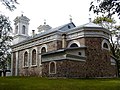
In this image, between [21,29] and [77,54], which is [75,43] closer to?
[77,54]

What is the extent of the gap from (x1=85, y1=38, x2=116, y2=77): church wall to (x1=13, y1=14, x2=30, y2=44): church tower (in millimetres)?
18469

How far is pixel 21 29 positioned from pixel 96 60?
2050 centimetres

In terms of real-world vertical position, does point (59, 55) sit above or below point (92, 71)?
above

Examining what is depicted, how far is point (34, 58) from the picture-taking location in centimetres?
3266

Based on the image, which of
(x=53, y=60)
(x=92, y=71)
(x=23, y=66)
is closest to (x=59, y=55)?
(x=53, y=60)

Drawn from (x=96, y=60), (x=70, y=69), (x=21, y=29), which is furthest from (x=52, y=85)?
(x=21, y=29)

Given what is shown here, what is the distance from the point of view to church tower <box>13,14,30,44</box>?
39.7 m

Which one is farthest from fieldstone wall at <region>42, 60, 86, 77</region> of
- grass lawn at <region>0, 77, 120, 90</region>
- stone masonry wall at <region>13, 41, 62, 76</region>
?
grass lawn at <region>0, 77, 120, 90</region>

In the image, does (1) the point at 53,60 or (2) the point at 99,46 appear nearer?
(1) the point at 53,60

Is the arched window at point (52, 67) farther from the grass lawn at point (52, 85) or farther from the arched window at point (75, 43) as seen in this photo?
the grass lawn at point (52, 85)

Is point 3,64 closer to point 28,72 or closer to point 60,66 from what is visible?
point 28,72

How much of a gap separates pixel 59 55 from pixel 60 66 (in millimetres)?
1211

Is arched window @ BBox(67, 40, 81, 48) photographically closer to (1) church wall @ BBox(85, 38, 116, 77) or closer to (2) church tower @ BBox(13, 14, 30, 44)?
(1) church wall @ BBox(85, 38, 116, 77)

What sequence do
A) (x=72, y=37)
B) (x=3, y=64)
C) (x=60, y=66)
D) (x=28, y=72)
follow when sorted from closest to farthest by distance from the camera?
(x=60, y=66), (x=72, y=37), (x=28, y=72), (x=3, y=64)
